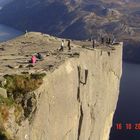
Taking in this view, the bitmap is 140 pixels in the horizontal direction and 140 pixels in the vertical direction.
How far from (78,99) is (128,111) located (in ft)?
226

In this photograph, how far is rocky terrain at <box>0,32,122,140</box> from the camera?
19703 mm

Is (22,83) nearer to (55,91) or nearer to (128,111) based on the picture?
(55,91)

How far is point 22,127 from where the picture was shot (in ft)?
62.3

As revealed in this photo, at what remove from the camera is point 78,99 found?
25.6 metres

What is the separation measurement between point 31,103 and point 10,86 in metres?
1.49

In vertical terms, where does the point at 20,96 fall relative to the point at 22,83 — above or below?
below

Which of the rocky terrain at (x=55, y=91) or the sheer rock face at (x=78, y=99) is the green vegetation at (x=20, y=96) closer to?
the rocky terrain at (x=55, y=91)

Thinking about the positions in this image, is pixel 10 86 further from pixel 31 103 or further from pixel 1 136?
pixel 1 136

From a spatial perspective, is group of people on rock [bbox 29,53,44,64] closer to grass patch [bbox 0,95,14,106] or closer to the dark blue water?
grass patch [bbox 0,95,14,106]

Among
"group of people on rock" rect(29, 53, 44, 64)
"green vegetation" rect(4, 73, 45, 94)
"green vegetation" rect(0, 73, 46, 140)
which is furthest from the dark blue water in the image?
"green vegetation" rect(0, 73, 46, 140)

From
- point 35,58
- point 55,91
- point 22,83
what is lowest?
point 55,91

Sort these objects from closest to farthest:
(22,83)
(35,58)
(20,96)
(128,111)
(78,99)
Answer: (20,96) → (22,83) → (78,99) → (35,58) → (128,111)

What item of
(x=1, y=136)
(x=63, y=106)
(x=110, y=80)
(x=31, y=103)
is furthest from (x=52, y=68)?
(x=110, y=80)

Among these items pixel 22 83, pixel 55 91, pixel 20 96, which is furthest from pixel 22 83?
pixel 55 91
